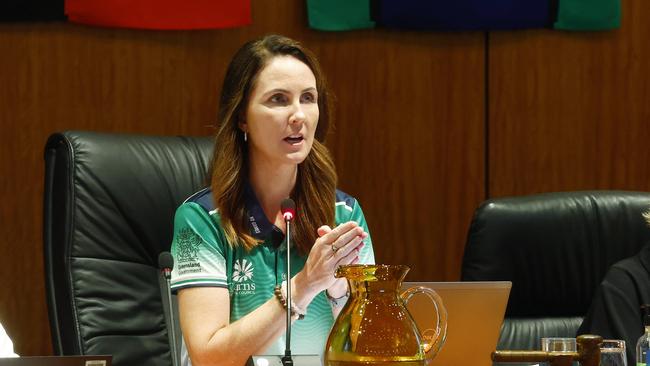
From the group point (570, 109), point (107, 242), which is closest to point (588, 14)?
point (570, 109)

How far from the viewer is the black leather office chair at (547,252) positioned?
2822 millimetres

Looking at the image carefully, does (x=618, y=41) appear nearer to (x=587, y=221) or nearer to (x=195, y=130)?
(x=587, y=221)

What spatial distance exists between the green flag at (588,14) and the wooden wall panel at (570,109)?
0.15 feet

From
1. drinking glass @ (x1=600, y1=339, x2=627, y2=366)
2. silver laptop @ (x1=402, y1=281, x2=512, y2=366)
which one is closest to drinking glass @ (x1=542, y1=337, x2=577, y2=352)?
drinking glass @ (x1=600, y1=339, x2=627, y2=366)

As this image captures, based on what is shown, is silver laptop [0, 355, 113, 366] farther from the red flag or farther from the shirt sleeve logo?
the red flag

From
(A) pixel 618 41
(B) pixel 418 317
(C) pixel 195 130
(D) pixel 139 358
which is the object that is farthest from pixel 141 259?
(A) pixel 618 41

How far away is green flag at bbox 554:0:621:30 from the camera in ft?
12.4

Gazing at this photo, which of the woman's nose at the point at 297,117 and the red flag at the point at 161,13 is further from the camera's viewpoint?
the red flag at the point at 161,13

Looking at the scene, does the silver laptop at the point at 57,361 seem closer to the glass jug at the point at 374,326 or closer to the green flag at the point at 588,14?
the glass jug at the point at 374,326

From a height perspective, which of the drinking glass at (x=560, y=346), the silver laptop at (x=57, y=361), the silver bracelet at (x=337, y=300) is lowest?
the silver bracelet at (x=337, y=300)

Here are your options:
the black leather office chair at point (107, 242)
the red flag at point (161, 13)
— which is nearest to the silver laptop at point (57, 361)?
the black leather office chair at point (107, 242)

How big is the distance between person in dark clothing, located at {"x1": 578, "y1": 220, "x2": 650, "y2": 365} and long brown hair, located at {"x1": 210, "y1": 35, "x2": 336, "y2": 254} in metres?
0.69

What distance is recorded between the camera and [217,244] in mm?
2365

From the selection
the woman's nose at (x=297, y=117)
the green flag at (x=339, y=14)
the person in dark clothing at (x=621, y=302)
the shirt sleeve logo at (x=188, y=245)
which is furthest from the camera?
the green flag at (x=339, y=14)
